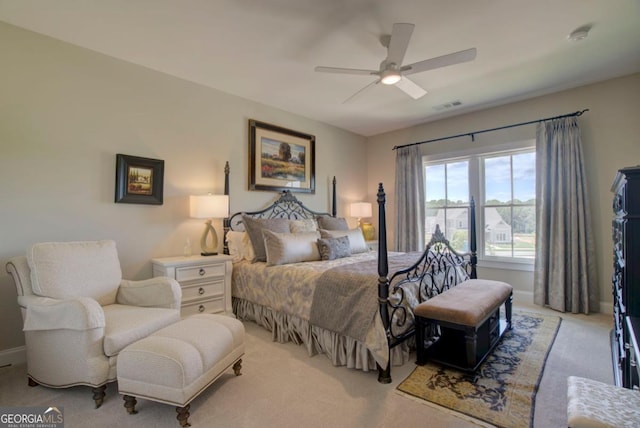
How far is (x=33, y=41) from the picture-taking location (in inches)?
97.7

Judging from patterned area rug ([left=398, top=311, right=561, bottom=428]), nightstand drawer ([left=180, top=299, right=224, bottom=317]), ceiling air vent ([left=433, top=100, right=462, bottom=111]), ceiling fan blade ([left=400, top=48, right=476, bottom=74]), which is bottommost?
patterned area rug ([left=398, top=311, right=561, bottom=428])

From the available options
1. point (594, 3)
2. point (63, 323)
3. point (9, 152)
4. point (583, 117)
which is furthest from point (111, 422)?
point (583, 117)

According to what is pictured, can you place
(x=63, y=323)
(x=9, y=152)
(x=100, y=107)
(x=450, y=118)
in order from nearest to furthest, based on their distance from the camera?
(x=63, y=323), (x=9, y=152), (x=100, y=107), (x=450, y=118)

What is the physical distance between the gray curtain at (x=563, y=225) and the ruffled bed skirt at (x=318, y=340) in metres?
2.46

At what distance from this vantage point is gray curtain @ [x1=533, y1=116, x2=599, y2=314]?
351 centimetres

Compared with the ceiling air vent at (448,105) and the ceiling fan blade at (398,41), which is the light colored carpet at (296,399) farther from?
the ceiling air vent at (448,105)

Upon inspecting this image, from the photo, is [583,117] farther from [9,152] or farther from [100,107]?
[9,152]

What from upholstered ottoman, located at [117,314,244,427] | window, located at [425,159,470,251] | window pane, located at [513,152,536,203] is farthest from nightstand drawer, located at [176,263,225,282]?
window pane, located at [513,152,536,203]

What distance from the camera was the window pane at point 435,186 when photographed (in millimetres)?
4906

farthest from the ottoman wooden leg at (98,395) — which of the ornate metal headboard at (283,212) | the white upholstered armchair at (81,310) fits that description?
the ornate metal headboard at (283,212)

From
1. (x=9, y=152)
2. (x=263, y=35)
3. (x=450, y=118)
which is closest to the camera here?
(x=9, y=152)

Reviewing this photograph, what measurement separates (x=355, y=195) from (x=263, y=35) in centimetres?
350

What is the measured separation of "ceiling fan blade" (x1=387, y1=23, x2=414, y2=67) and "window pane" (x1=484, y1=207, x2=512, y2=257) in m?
2.95

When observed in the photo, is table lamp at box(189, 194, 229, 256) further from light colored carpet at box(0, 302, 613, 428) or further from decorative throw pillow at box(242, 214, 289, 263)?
light colored carpet at box(0, 302, 613, 428)
